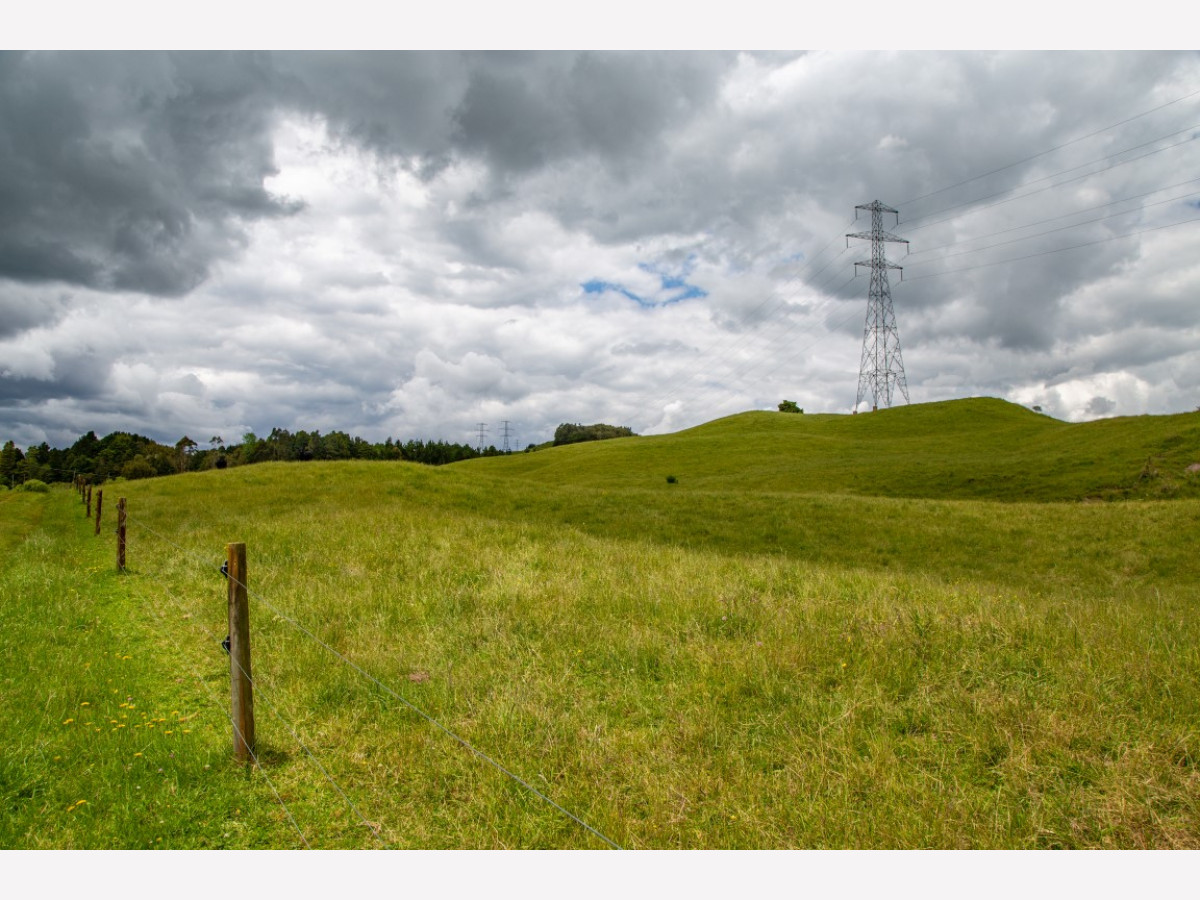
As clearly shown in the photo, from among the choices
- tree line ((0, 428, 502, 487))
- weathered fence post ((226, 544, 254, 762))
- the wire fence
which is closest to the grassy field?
the wire fence

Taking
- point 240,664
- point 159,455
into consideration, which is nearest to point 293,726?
point 240,664

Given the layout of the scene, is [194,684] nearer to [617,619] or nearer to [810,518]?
[617,619]

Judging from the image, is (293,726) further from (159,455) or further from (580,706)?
(159,455)

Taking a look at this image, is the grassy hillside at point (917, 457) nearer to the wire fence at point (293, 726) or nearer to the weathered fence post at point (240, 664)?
the wire fence at point (293, 726)

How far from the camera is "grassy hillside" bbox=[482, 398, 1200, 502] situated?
140 ft

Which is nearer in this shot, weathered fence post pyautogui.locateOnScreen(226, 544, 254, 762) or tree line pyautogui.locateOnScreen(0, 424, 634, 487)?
weathered fence post pyautogui.locateOnScreen(226, 544, 254, 762)

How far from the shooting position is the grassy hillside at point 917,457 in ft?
140

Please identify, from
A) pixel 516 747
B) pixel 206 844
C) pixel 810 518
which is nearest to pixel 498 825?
pixel 516 747

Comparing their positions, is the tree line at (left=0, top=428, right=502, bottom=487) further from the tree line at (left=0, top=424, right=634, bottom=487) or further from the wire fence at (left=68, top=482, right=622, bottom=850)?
the wire fence at (left=68, top=482, right=622, bottom=850)

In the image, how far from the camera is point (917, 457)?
6122 cm

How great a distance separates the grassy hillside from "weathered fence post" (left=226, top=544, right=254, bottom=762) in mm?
47703

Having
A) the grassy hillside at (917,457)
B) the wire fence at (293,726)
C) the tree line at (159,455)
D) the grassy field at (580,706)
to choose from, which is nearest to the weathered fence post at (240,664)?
the wire fence at (293,726)

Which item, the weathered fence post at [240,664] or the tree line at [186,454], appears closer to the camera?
the weathered fence post at [240,664]

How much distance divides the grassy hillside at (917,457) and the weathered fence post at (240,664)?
4770 cm
